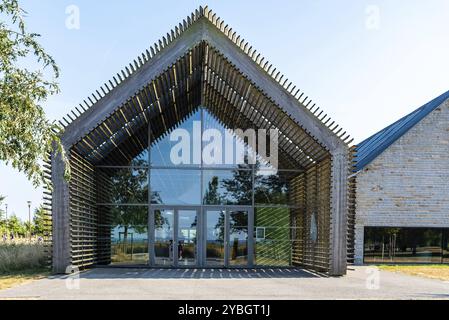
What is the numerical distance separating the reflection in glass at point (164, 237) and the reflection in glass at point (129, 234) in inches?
15.2

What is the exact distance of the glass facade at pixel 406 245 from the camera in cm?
2020

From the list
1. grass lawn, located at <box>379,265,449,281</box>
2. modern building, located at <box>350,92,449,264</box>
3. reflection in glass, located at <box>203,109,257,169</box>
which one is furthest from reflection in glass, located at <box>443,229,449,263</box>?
reflection in glass, located at <box>203,109,257,169</box>

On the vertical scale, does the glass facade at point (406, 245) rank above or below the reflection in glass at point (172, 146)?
below

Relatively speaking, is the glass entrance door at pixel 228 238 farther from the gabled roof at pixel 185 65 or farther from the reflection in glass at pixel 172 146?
the gabled roof at pixel 185 65

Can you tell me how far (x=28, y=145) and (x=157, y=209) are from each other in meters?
7.33

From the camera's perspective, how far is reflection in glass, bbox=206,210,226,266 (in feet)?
51.4

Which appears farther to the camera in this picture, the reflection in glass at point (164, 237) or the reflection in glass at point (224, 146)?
the reflection in glass at point (224, 146)

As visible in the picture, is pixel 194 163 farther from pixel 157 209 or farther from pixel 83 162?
pixel 83 162

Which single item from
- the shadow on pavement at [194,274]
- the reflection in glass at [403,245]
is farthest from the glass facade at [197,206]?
the reflection in glass at [403,245]

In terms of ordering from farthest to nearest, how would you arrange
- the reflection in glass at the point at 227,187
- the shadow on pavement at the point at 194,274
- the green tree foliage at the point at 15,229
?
the green tree foliage at the point at 15,229, the reflection in glass at the point at 227,187, the shadow on pavement at the point at 194,274

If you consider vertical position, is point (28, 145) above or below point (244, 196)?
above

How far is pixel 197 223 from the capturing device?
51.7ft

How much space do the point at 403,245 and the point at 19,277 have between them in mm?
16455
